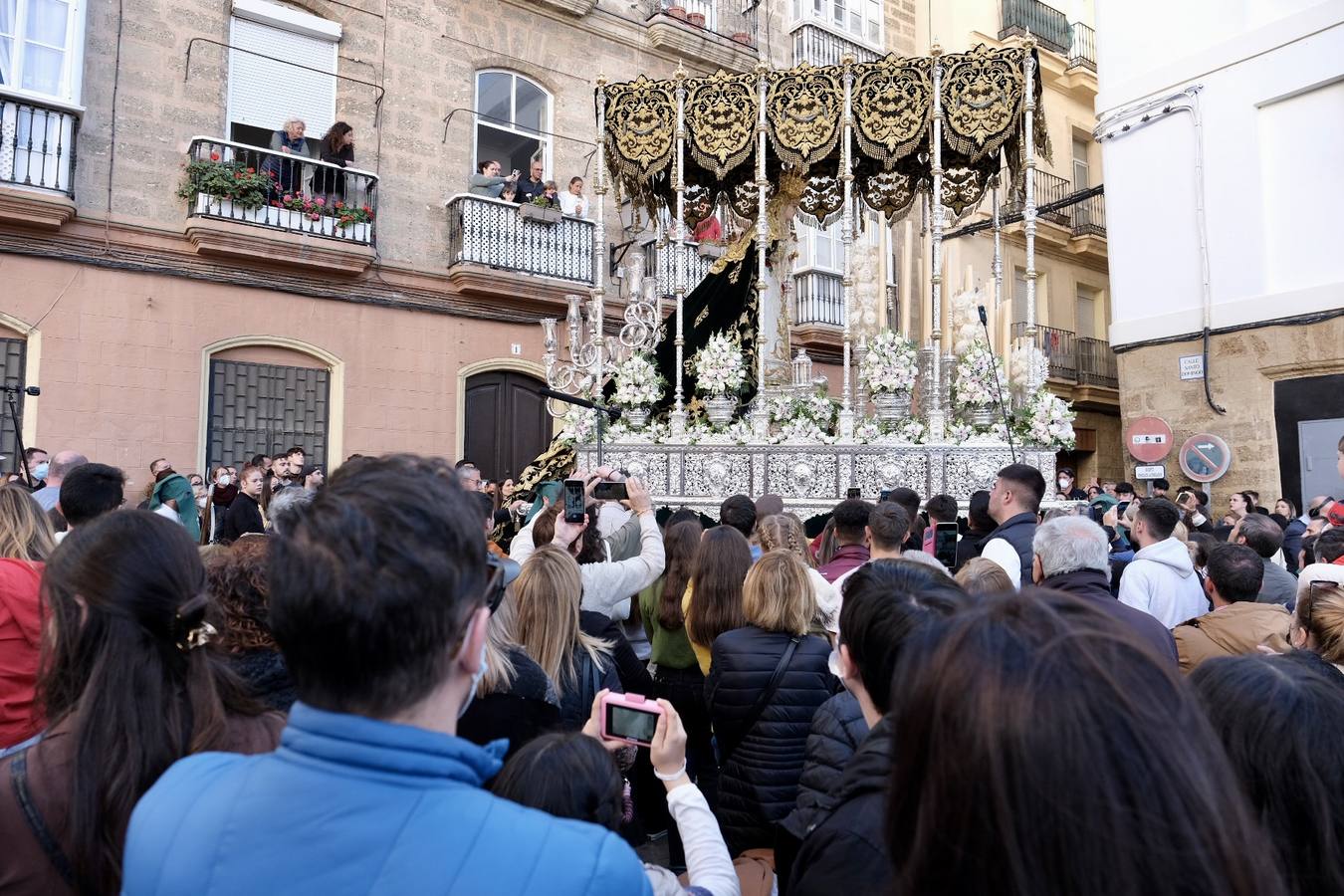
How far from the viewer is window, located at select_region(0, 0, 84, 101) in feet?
35.0

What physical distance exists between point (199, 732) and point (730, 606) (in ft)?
7.11

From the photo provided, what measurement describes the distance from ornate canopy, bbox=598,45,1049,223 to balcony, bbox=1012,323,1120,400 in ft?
29.2

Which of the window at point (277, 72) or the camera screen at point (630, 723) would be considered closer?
the camera screen at point (630, 723)

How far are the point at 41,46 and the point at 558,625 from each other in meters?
11.6

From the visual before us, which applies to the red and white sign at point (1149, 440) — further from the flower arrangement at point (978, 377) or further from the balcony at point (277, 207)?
the balcony at point (277, 207)

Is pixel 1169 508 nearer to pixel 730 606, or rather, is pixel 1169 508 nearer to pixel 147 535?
pixel 730 606

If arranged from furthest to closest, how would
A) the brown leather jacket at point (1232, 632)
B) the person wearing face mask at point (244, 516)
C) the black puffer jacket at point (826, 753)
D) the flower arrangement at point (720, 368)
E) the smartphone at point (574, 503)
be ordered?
the flower arrangement at point (720, 368), the person wearing face mask at point (244, 516), the smartphone at point (574, 503), the brown leather jacket at point (1232, 632), the black puffer jacket at point (826, 753)

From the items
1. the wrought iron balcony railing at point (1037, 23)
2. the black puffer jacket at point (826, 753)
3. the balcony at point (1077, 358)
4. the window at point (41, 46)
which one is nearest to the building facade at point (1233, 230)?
the balcony at point (1077, 358)

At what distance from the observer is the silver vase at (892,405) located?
9102 mm

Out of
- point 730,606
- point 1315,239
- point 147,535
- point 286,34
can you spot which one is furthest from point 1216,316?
point 147,535

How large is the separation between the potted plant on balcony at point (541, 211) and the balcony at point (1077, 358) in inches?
379

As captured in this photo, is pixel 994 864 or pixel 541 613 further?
pixel 541 613

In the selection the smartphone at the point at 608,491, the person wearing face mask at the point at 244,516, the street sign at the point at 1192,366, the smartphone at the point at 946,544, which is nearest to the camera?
the smartphone at the point at 946,544

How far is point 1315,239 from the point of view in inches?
490
